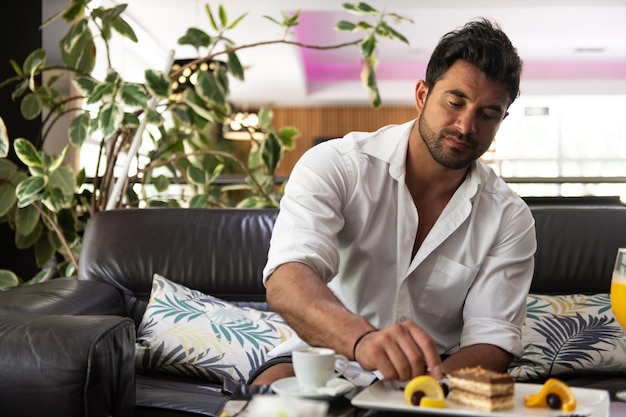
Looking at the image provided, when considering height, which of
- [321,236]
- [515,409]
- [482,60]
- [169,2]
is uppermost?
[169,2]

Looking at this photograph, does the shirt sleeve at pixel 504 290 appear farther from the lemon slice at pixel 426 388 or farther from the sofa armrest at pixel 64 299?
the sofa armrest at pixel 64 299

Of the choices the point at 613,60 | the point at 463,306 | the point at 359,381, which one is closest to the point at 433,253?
the point at 463,306

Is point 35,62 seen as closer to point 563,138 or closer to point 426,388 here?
point 426,388

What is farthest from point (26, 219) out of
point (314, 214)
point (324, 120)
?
point (324, 120)

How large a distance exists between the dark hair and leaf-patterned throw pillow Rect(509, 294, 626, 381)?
2.61ft

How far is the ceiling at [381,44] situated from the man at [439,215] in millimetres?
3317

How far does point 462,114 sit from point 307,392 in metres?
0.79

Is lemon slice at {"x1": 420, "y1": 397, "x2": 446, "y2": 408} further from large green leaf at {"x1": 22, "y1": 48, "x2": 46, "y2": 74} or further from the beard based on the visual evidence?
large green leaf at {"x1": 22, "y1": 48, "x2": 46, "y2": 74}

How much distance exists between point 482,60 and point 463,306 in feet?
1.76

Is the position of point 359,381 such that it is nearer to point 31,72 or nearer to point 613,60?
point 31,72

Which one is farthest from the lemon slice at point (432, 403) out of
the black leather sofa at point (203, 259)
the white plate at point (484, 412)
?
the black leather sofa at point (203, 259)

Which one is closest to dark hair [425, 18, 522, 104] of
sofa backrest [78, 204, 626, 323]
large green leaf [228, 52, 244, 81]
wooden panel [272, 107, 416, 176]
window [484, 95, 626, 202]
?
sofa backrest [78, 204, 626, 323]

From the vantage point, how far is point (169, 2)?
7664mm

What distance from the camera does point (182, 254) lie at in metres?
2.59
